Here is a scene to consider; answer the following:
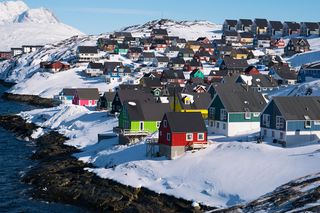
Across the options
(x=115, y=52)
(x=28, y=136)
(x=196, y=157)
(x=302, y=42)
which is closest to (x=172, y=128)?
(x=196, y=157)

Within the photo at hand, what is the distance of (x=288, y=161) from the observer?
40.7m

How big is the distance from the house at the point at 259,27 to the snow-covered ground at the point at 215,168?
132607 millimetres

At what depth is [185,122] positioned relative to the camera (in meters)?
48.7

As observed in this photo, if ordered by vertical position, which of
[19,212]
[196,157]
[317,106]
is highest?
[317,106]

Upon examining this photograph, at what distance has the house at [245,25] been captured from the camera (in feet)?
A: 607

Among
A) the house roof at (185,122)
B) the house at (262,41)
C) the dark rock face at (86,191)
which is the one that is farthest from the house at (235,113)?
the house at (262,41)

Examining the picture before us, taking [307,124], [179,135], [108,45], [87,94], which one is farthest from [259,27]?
[179,135]

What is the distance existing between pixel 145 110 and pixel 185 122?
41.1 feet

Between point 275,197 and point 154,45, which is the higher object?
point 154,45

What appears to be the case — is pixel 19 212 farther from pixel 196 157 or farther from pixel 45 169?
A: pixel 196 157

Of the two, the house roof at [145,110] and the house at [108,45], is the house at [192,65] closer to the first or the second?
the house at [108,45]

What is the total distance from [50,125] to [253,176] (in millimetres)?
41439

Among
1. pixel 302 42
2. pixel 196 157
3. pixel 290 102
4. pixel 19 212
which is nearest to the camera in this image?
pixel 19 212

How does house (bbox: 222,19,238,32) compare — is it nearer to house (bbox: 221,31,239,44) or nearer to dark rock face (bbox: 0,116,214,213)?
house (bbox: 221,31,239,44)
